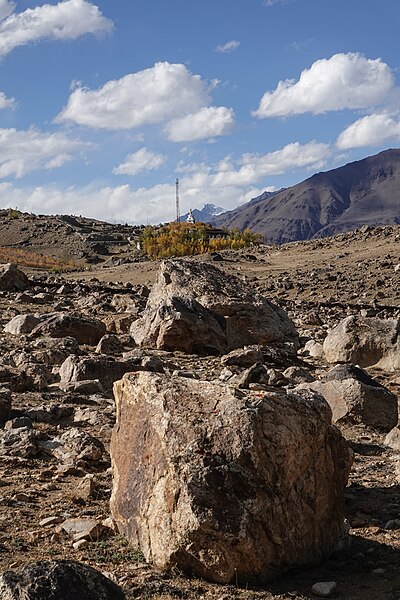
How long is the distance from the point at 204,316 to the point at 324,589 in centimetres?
936

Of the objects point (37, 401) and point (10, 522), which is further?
point (37, 401)

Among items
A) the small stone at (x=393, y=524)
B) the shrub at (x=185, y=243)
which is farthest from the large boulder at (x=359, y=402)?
the shrub at (x=185, y=243)

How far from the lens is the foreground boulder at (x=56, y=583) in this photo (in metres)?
3.77

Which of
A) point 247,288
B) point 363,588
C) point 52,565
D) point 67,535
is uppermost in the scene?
point 247,288

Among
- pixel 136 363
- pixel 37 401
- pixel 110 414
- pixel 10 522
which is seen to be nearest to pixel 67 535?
pixel 10 522

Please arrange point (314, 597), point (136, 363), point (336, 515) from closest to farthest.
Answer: point (314, 597)
point (336, 515)
point (136, 363)

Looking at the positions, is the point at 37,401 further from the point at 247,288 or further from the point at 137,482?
the point at 247,288

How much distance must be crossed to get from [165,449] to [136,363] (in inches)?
247

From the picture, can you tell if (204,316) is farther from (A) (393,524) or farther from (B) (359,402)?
(A) (393,524)

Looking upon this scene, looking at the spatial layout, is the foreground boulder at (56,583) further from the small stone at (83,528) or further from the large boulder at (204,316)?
the large boulder at (204,316)

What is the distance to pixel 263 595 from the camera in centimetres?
468

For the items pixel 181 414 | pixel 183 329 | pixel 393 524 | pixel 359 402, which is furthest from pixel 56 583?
pixel 183 329

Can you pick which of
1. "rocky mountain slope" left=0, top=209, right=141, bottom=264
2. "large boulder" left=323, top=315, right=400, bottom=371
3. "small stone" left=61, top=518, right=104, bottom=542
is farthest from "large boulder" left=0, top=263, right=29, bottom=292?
"rocky mountain slope" left=0, top=209, right=141, bottom=264

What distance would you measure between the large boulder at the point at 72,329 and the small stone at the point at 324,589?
32.7 feet
